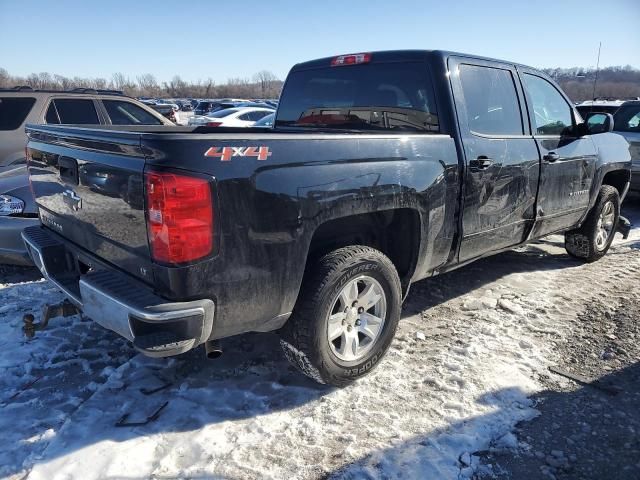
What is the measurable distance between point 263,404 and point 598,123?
14.1 feet

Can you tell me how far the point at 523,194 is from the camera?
4.06 m

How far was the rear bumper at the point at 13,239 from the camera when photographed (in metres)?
4.37

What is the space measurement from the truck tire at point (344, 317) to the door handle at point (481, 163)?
1011 mm

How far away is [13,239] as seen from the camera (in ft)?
14.4

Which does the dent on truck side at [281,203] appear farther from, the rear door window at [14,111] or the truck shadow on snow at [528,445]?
the rear door window at [14,111]

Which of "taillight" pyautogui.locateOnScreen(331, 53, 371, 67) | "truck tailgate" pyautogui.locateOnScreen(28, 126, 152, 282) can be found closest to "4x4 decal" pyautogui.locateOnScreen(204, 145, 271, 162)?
"truck tailgate" pyautogui.locateOnScreen(28, 126, 152, 282)

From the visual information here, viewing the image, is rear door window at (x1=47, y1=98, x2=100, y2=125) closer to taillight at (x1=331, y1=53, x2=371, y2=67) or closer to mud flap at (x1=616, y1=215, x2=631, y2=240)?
taillight at (x1=331, y1=53, x2=371, y2=67)

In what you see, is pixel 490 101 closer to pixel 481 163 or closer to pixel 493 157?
pixel 493 157

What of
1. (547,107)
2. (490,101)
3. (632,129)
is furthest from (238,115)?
(490,101)

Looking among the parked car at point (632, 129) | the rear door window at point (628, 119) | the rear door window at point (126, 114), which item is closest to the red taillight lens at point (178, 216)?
the rear door window at point (126, 114)

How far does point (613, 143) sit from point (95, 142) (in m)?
5.28

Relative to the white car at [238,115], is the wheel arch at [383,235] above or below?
below

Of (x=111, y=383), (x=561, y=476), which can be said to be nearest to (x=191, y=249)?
(x=111, y=383)

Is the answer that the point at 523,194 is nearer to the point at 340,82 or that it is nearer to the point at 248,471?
the point at 340,82
